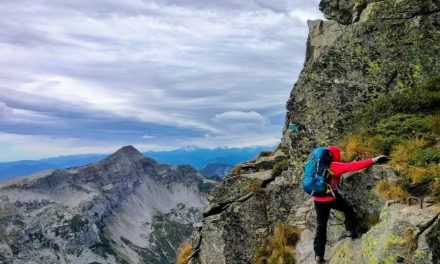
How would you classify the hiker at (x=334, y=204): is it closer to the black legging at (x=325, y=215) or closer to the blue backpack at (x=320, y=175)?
the black legging at (x=325, y=215)

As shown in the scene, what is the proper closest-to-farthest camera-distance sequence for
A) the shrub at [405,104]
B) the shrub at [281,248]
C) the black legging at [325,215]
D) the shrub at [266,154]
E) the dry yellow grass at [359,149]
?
the black legging at [325,215] < the dry yellow grass at [359,149] < the shrub at [405,104] < the shrub at [281,248] < the shrub at [266,154]

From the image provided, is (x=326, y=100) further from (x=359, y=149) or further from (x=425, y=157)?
(x=425, y=157)

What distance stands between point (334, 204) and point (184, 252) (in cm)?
1542

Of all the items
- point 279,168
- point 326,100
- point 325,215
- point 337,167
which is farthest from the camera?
point 279,168

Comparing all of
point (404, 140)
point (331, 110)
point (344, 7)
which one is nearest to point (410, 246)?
point (404, 140)

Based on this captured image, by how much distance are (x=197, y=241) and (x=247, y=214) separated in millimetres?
3952

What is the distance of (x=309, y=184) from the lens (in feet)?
58.0

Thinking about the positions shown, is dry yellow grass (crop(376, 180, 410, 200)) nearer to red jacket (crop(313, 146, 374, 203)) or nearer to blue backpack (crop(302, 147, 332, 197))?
red jacket (crop(313, 146, 374, 203))

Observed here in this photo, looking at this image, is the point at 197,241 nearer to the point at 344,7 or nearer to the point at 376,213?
the point at 376,213

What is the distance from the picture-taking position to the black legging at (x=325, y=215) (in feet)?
59.2

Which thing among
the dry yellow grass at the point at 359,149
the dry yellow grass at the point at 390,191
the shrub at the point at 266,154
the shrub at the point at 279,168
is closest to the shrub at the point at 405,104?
the dry yellow grass at the point at 359,149

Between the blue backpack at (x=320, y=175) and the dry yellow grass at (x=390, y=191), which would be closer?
the dry yellow grass at (x=390, y=191)

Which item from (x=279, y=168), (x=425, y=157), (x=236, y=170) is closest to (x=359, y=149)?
(x=425, y=157)

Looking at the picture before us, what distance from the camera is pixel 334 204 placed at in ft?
59.3
